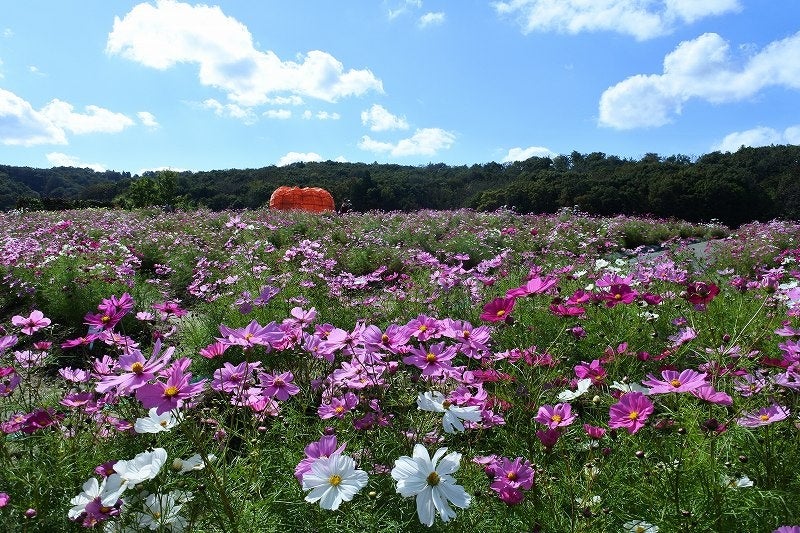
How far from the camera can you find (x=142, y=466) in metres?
1.12

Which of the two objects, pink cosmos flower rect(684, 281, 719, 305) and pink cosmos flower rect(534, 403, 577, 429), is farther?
pink cosmos flower rect(684, 281, 719, 305)

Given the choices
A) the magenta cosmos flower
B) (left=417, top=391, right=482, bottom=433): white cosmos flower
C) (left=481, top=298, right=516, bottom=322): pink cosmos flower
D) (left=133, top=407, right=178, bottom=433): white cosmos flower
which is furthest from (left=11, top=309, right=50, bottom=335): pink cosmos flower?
the magenta cosmos flower

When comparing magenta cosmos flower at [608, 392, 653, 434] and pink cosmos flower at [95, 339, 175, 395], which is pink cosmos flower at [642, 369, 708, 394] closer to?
magenta cosmos flower at [608, 392, 653, 434]

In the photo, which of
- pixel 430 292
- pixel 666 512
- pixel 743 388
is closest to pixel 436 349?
pixel 666 512

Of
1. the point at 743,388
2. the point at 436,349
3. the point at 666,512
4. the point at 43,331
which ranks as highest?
the point at 436,349

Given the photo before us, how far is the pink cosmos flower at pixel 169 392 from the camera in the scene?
104 cm

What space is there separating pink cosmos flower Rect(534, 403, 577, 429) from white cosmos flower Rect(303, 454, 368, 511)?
541 millimetres

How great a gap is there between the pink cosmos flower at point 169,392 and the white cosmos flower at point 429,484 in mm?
472

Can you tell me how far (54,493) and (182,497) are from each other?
23.2 inches

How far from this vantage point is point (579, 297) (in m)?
1.88

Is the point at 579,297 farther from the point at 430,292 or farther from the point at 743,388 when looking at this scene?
the point at 430,292

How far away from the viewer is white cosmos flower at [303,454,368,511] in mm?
1013

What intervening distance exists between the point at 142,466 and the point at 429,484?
0.65 metres

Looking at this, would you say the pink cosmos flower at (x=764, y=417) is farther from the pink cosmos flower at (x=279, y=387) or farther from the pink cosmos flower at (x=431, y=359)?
the pink cosmos flower at (x=279, y=387)
